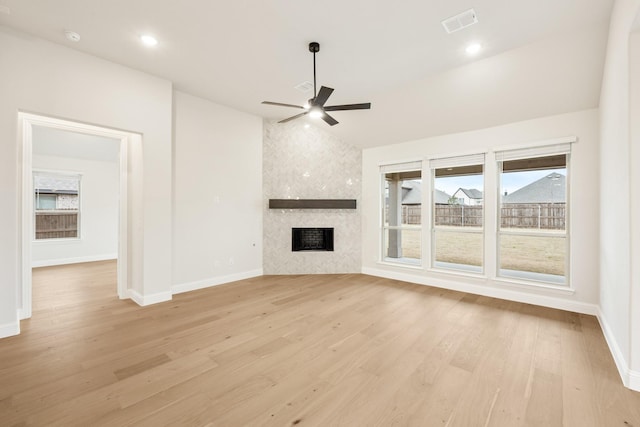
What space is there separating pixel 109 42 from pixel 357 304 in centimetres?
446

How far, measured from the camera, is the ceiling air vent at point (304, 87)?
13.1 ft

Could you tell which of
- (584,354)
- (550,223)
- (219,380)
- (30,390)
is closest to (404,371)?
(219,380)

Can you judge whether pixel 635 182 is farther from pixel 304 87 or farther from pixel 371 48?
pixel 304 87

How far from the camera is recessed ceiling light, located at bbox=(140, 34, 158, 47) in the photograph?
2.98 metres

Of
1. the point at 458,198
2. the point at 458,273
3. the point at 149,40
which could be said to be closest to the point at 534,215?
the point at 458,198

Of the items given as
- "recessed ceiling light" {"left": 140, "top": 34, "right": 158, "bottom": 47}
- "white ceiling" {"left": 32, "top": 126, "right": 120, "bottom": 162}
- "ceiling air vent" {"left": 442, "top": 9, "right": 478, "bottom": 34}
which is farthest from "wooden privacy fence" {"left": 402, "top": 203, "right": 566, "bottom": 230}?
"white ceiling" {"left": 32, "top": 126, "right": 120, "bottom": 162}

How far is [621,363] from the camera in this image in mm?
2152

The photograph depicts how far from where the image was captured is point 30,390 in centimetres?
194

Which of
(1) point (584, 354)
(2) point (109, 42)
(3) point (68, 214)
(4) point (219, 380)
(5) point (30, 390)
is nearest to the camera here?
(5) point (30, 390)

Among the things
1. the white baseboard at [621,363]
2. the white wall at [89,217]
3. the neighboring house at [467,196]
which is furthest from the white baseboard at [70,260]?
the white baseboard at [621,363]

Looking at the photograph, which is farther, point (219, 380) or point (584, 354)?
point (584, 354)

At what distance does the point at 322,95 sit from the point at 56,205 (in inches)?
304

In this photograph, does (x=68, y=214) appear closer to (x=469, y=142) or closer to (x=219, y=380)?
(x=219, y=380)

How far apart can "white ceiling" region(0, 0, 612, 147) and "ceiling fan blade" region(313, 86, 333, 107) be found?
0.62m
